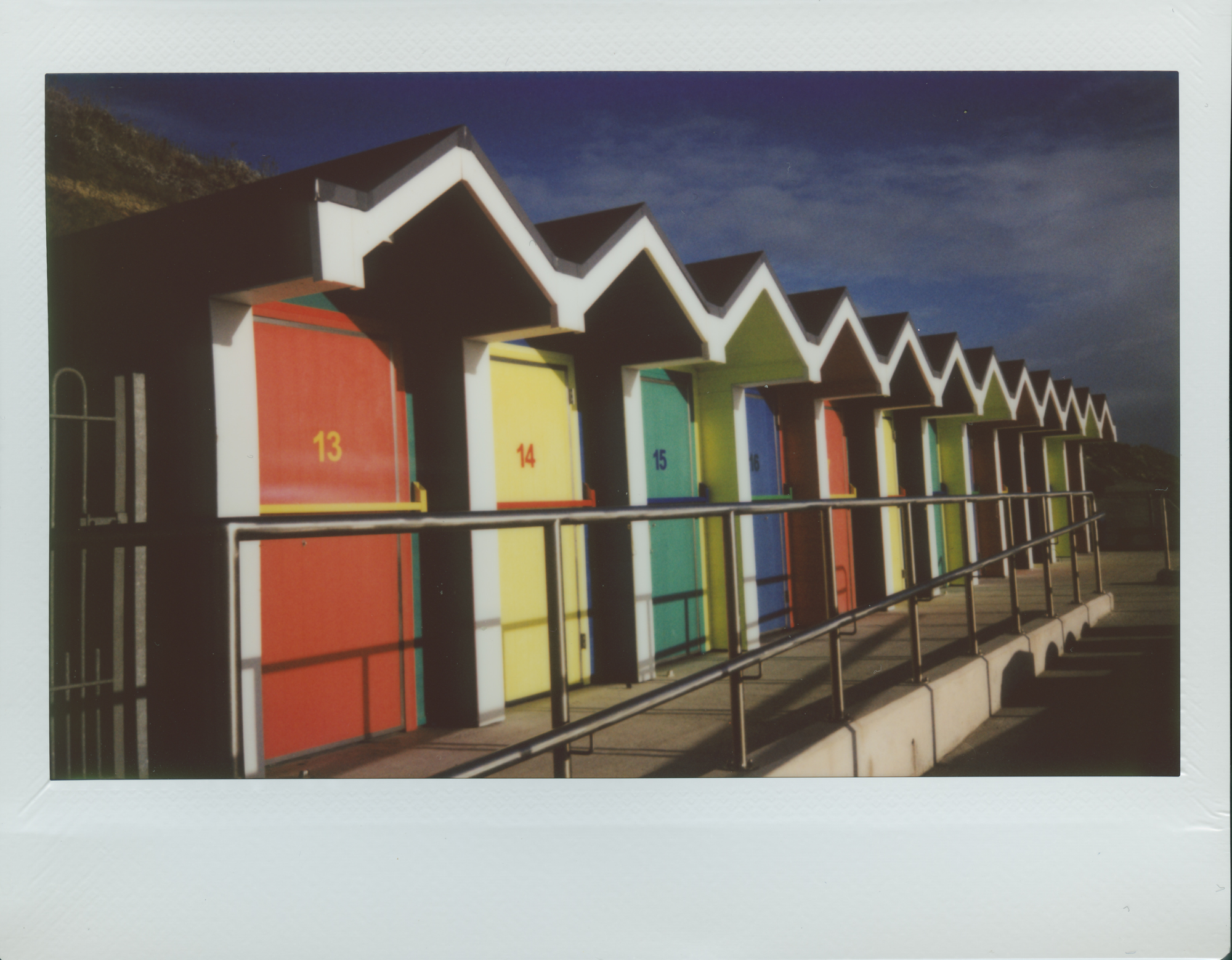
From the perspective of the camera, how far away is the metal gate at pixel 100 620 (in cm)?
315

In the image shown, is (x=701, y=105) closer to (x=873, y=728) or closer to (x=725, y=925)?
(x=873, y=728)

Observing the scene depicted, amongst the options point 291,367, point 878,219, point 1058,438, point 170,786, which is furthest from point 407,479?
point 1058,438

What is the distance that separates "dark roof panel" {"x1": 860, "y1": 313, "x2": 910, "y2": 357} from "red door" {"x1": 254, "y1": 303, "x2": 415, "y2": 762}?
211 inches

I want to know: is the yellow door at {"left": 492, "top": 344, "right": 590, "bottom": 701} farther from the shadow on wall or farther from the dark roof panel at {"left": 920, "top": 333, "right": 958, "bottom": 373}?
the dark roof panel at {"left": 920, "top": 333, "right": 958, "bottom": 373}

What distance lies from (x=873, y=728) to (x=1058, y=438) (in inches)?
476

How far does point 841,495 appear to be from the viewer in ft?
29.4

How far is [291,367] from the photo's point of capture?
4195 millimetres

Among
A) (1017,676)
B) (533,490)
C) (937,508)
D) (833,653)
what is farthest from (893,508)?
(833,653)

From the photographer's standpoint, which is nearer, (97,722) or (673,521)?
(97,722)

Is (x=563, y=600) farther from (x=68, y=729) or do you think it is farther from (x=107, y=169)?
(x=107, y=169)

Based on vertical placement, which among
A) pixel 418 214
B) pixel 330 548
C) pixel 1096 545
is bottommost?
pixel 1096 545

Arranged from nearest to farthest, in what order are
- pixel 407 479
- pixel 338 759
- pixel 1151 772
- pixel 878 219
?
pixel 1151 772, pixel 338 759, pixel 407 479, pixel 878 219

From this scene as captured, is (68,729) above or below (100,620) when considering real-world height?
below

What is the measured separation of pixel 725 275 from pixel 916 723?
3723 millimetres
